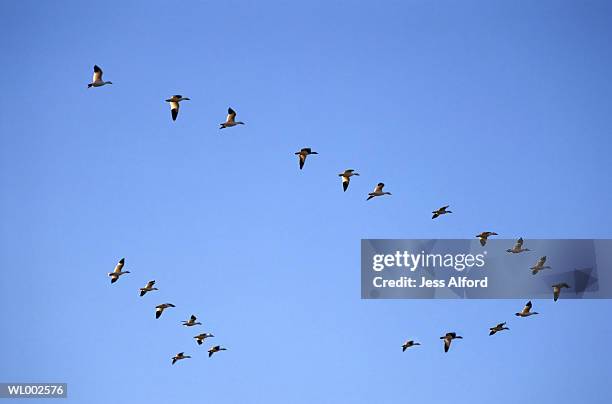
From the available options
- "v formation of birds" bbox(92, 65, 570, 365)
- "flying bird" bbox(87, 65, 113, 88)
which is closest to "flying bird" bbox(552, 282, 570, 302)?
"v formation of birds" bbox(92, 65, 570, 365)

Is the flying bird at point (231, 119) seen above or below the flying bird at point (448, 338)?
above

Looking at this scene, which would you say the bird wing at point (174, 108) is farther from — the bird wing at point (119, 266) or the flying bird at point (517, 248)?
the flying bird at point (517, 248)

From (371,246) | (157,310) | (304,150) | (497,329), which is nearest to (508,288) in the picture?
(497,329)

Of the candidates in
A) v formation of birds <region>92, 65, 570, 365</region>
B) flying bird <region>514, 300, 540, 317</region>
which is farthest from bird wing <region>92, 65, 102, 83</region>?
flying bird <region>514, 300, 540, 317</region>

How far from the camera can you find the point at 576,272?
99.9 metres

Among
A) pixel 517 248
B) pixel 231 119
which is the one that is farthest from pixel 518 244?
pixel 231 119

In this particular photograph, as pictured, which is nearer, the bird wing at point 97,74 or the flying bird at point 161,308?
the bird wing at point 97,74

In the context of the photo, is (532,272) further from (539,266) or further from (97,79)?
(97,79)

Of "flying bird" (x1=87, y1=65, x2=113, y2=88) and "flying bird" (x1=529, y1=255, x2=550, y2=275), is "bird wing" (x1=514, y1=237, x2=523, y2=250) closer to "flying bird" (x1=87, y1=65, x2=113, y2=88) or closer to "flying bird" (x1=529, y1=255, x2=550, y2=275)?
"flying bird" (x1=529, y1=255, x2=550, y2=275)

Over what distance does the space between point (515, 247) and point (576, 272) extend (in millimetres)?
6094

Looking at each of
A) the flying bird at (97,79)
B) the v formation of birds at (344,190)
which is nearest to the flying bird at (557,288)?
the v formation of birds at (344,190)

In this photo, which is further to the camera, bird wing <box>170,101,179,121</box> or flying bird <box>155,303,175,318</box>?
flying bird <box>155,303,175,318</box>

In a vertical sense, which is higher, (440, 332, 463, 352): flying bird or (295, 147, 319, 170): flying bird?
(295, 147, 319, 170): flying bird

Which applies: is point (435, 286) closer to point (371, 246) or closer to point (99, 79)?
point (371, 246)
